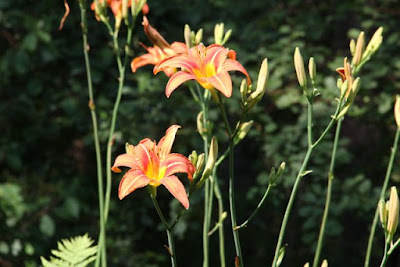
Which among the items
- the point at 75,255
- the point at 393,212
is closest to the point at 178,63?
the point at 393,212

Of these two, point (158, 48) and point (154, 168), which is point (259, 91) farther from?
point (158, 48)

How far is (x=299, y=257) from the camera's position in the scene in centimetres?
368

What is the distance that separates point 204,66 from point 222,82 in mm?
110

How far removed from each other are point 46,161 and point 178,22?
1023mm

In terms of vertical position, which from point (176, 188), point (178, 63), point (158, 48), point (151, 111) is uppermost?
point (151, 111)

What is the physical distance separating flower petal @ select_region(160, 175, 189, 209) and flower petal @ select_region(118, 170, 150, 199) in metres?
0.04

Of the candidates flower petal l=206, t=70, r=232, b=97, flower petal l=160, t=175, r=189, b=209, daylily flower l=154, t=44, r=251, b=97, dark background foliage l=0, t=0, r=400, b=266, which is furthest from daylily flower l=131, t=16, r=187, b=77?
dark background foliage l=0, t=0, r=400, b=266

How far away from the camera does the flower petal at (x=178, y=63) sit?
118 centimetres

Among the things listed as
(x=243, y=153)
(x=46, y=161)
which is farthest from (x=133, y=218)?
(x=243, y=153)

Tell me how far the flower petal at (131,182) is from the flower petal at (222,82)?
0.21m

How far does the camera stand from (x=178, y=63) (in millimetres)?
1187

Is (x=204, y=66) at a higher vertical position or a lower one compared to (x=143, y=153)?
higher

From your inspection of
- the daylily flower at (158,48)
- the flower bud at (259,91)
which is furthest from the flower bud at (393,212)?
the daylily flower at (158,48)

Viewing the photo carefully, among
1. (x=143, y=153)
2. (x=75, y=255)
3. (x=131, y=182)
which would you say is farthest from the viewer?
(x=75, y=255)
